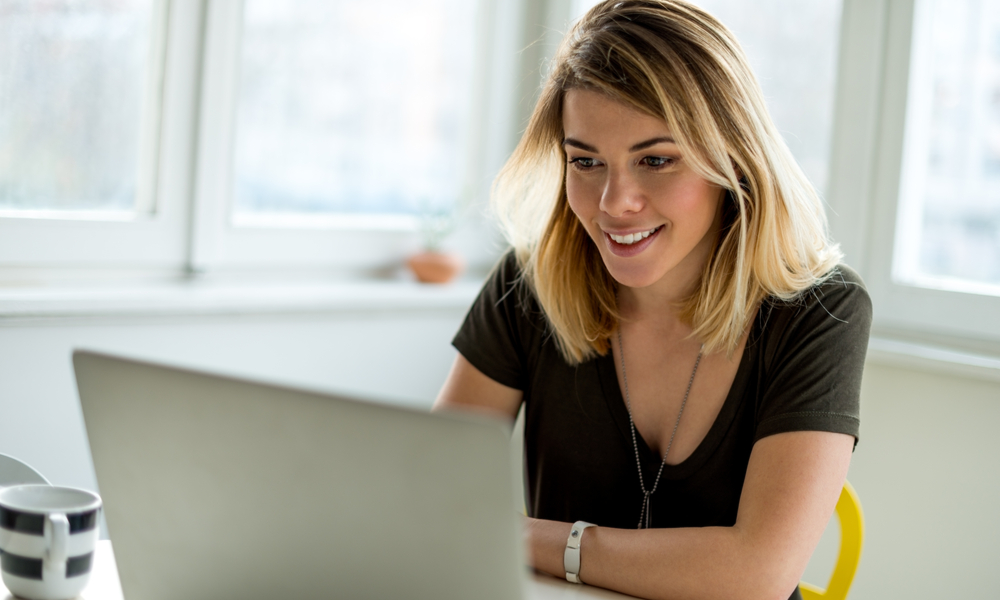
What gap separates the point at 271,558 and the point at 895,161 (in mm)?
1758

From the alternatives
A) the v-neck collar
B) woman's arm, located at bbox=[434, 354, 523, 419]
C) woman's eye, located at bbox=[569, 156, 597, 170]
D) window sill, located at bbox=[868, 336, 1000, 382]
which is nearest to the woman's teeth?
woman's eye, located at bbox=[569, 156, 597, 170]

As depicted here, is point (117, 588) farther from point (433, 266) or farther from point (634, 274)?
point (433, 266)

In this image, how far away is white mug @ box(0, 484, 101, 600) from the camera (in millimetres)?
817

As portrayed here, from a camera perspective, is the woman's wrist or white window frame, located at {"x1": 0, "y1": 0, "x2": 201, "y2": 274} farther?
white window frame, located at {"x1": 0, "y1": 0, "x2": 201, "y2": 274}

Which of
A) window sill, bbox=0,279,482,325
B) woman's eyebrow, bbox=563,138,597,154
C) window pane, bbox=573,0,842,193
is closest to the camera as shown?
woman's eyebrow, bbox=563,138,597,154

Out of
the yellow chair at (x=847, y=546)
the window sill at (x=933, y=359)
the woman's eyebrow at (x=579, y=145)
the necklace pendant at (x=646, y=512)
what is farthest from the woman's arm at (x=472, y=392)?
the window sill at (x=933, y=359)

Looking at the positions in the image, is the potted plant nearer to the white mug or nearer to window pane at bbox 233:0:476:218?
window pane at bbox 233:0:476:218

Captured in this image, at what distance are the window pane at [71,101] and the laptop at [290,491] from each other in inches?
52.1

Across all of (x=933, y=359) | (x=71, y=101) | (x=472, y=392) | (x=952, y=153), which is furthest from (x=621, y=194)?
(x=71, y=101)

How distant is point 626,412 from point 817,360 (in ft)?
0.94

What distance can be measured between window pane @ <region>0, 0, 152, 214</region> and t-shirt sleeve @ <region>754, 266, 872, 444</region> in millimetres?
1424

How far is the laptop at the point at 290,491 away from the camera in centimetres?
60

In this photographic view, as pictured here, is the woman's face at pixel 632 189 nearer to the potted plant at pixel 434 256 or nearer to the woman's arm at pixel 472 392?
the woman's arm at pixel 472 392

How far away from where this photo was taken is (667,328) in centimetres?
Result: 140
